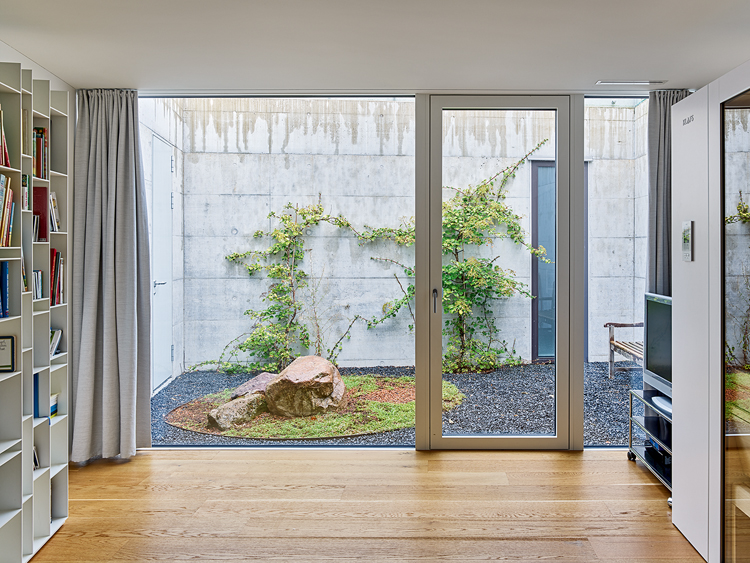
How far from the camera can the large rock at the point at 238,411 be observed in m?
3.84

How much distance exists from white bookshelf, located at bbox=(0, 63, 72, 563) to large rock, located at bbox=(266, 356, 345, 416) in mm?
1639

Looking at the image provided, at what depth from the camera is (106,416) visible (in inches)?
125

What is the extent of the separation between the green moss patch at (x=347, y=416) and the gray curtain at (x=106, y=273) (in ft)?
2.51

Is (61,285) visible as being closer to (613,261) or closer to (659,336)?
(659,336)

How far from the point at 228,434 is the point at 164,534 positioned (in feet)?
4.55

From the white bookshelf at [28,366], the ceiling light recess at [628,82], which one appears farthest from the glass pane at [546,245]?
the white bookshelf at [28,366]

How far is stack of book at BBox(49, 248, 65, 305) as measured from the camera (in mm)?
2477

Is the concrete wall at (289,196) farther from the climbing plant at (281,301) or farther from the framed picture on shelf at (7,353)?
the framed picture on shelf at (7,353)

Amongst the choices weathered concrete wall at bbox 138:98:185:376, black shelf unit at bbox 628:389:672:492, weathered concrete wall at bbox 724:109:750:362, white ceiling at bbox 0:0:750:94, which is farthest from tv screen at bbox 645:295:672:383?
weathered concrete wall at bbox 138:98:185:376

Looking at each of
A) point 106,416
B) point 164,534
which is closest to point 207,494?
point 164,534

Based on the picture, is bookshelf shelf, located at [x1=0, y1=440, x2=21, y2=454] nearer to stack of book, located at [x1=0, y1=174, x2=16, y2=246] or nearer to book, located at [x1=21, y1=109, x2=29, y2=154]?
stack of book, located at [x1=0, y1=174, x2=16, y2=246]

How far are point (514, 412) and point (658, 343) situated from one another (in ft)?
3.28

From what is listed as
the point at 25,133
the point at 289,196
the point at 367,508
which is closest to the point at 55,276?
the point at 25,133

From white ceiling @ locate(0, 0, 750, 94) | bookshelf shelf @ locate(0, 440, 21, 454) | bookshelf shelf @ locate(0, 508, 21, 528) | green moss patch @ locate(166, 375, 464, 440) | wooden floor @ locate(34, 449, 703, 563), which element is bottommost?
wooden floor @ locate(34, 449, 703, 563)
